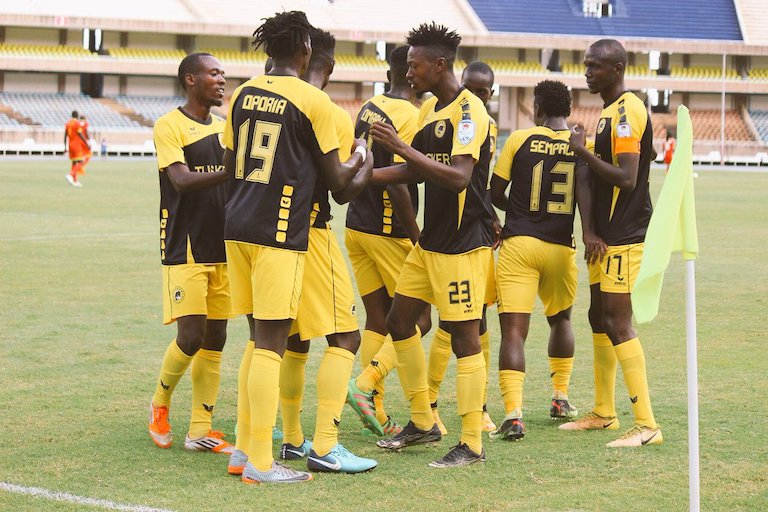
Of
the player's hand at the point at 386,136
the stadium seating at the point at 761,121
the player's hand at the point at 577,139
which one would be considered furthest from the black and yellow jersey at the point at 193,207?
the stadium seating at the point at 761,121

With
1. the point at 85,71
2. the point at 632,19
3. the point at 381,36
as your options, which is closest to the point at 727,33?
the point at 632,19

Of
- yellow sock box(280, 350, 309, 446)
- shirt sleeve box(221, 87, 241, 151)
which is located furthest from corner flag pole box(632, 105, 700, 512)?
yellow sock box(280, 350, 309, 446)

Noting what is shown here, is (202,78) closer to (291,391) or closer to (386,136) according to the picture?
(386,136)

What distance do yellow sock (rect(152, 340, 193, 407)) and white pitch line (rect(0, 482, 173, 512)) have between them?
1160 mm

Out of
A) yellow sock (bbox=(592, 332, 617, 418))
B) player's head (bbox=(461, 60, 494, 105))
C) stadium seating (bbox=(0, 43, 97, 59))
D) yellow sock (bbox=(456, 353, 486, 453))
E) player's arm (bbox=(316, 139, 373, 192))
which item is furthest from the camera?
stadium seating (bbox=(0, 43, 97, 59))

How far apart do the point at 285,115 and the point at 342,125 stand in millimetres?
356

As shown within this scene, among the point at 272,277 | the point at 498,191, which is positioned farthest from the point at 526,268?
the point at 272,277

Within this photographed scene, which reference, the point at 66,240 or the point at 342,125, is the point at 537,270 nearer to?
the point at 342,125

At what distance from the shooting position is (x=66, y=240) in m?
17.5

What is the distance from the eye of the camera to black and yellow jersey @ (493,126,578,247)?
694 centimetres

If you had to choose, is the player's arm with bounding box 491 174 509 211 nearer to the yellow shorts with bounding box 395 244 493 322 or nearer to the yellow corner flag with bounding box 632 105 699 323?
the yellow shorts with bounding box 395 244 493 322

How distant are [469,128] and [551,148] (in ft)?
3.67

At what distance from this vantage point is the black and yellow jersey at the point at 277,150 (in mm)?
5586

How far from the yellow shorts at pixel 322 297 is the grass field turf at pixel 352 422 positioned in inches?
30.5
